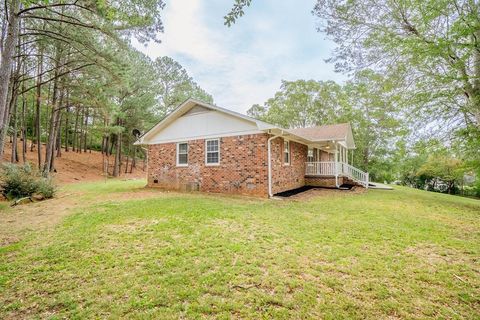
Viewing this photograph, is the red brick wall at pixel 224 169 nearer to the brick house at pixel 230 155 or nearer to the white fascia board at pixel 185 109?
the brick house at pixel 230 155

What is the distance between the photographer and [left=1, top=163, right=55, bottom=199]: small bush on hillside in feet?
28.5

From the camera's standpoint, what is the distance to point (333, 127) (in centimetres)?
1591

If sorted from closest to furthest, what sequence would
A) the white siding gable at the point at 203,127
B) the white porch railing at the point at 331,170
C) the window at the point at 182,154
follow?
the white siding gable at the point at 203,127
the window at the point at 182,154
the white porch railing at the point at 331,170

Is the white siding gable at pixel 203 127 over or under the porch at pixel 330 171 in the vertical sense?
over

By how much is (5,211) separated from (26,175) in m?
2.68

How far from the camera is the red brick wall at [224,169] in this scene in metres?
9.71

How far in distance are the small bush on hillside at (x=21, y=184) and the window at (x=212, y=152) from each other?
6.62 metres

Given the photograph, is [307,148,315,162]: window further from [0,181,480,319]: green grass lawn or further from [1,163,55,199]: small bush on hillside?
[1,163,55,199]: small bush on hillside

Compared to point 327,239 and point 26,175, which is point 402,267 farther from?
point 26,175

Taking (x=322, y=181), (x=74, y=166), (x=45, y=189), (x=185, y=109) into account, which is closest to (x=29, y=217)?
(x=45, y=189)

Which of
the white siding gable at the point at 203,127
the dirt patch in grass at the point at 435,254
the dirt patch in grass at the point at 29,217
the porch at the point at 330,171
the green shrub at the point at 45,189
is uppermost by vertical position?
the white siding gable at the point at 203,127

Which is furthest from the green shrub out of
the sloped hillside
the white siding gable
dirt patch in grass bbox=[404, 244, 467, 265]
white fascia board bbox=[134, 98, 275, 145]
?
dirt patch in grass bbox=[404, 244, 467, 265]

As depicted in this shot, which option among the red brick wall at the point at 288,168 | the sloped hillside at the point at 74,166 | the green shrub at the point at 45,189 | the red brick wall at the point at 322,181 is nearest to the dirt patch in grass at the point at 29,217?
the green shrub at the point at 45,189

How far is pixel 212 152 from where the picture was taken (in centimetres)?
1107
